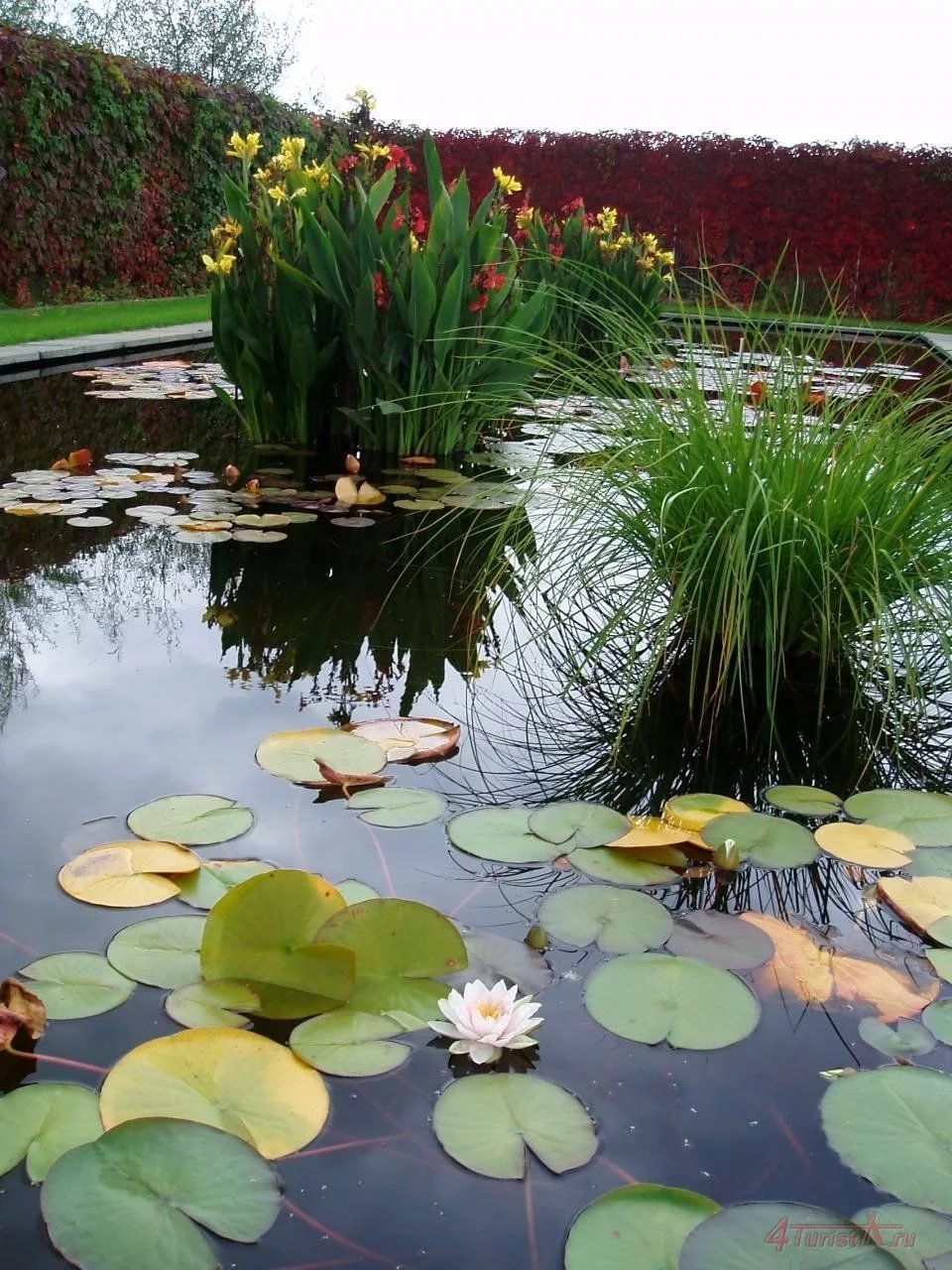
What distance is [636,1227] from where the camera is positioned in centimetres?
91

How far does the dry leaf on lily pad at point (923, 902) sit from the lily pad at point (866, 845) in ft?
0.18

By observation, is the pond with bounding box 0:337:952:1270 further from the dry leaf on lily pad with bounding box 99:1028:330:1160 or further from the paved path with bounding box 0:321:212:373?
the paved path with bounding box 0:321:212:373

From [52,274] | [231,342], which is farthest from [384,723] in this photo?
[52,274]

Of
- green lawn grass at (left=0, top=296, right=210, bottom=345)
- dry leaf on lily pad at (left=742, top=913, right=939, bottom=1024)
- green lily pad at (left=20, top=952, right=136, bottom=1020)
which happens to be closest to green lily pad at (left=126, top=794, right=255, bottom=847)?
green lily pad at (left=20, top=952, right=136, bottom=1020)

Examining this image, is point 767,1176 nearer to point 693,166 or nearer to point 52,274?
point 52,274

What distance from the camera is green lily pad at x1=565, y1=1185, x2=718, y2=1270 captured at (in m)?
0.88

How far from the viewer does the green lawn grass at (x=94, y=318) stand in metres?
6.65

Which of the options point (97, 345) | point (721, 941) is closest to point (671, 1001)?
point (721, 941)

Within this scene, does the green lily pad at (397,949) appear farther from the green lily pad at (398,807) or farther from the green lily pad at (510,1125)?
the green lily pad at (398,807)

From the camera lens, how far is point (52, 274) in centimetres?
913

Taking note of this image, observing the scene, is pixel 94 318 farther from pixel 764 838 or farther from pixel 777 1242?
pixel 777 1242

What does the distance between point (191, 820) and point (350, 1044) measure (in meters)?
0.55

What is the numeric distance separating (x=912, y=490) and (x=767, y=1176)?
1597mm

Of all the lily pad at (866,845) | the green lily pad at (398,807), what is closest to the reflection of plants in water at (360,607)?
the green lily pad at (398,807)
